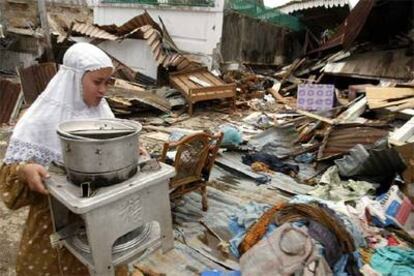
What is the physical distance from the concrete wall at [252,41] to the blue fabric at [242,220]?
28.3 ft

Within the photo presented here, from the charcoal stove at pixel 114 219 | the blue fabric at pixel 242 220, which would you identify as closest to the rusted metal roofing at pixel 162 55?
the blue fabric at pixel 242 220

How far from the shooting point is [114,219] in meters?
1.40

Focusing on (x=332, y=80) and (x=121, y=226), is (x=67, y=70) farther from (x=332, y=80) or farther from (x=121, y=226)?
(x=332, y=80)

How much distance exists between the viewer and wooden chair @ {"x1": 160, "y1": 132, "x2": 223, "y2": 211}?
157 inches

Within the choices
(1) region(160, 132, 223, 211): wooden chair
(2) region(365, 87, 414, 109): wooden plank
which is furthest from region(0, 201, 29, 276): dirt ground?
(2) region(365, 87, 414, 109): wooden plank

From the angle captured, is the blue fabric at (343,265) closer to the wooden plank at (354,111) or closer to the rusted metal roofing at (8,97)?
the wooden plank at (354,111)

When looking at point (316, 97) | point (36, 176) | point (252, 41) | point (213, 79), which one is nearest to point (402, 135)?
point (316, 97)

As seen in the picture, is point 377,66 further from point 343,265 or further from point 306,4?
point 343,265

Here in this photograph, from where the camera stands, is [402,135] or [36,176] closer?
[36,176]

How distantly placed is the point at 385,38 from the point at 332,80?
1988 mm

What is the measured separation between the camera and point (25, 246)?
1.94m

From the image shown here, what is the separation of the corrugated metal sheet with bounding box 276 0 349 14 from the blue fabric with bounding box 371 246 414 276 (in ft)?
35.5

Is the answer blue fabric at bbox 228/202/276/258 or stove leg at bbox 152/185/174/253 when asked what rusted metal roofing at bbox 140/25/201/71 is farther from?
stove leg at bbox 152/185/174/253

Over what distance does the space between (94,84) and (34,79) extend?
785 centimetres
